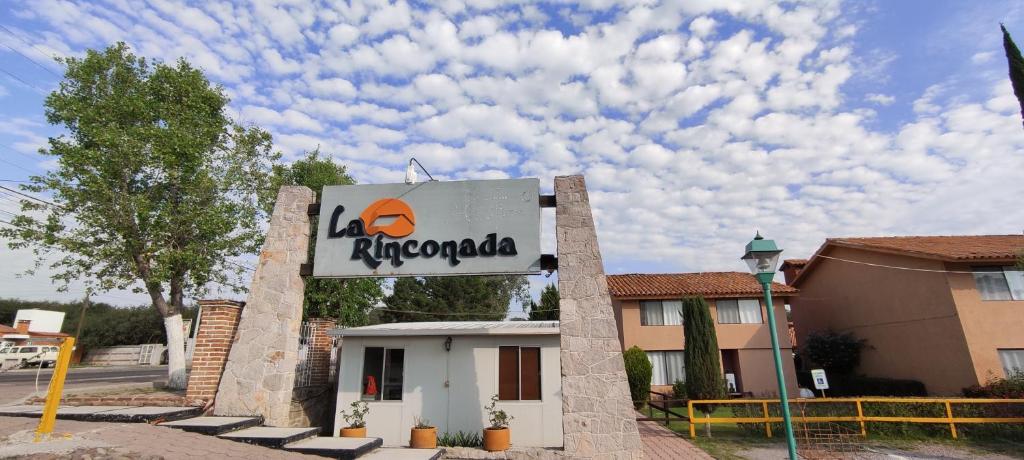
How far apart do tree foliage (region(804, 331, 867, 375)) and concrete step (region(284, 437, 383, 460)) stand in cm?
2002

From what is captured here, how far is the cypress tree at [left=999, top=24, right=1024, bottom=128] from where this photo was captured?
11.2 m

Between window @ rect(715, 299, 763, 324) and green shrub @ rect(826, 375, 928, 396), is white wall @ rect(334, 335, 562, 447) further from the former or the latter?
green shrub @ rect(826, 375, 928, 396)

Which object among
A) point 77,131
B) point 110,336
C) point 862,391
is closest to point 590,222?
point 77,131

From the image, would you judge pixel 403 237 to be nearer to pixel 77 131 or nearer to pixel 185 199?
pixel 185 199

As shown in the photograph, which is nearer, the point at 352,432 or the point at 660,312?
the point at 352,432

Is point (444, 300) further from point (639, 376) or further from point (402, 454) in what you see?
point (402, 454)

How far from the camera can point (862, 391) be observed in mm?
17453

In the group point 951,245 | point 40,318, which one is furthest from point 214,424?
point 40,318

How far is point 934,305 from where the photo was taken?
15.5 metres

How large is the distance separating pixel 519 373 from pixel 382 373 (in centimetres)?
324

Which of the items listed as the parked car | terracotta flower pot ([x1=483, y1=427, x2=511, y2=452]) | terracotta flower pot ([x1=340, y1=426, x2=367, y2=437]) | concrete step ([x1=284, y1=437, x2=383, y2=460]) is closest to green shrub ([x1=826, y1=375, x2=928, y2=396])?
terracotta flower pot ([x1=483, y1=427, x2=511, y2=452])

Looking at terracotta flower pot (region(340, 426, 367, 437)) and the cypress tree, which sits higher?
the cypress tree

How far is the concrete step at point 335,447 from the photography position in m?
5.86

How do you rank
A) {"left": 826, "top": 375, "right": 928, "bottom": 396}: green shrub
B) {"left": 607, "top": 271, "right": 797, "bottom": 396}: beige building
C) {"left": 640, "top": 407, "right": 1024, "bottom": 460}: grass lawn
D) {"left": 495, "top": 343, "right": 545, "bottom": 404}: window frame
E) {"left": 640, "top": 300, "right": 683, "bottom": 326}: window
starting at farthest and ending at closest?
{"left": 640, "top": 300, "right": 683, "bottom": 326}: window → {"left": 607, "top": 271, "right": 797, "bottom": 396}: beige building → {"left": 826, "top": 375, "right": 928, "bottom": 396}: green shrub → {"left": 495, "top": 343, "right": 545, "bottom": 404}: window frame → {"left": 640, "top": 407, "right": 1024, "bottom": 460}: grass lawn
